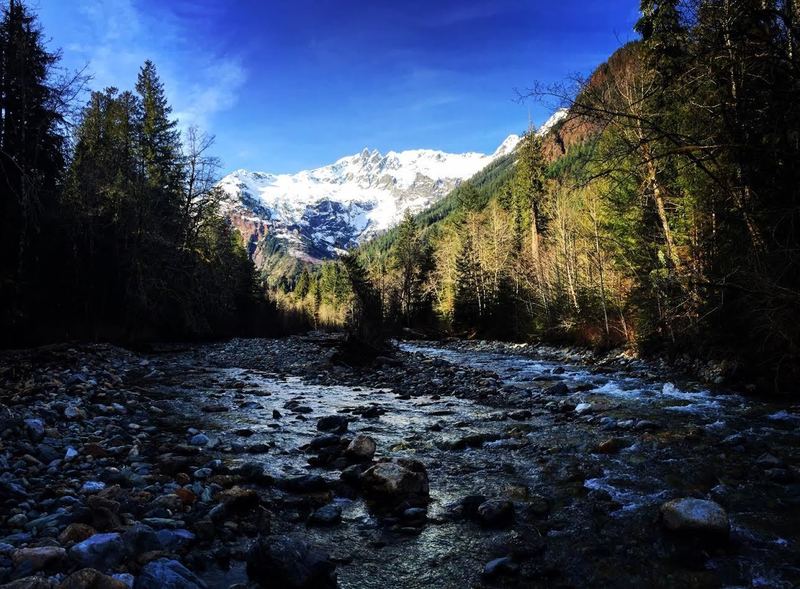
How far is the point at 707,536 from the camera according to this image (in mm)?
4230

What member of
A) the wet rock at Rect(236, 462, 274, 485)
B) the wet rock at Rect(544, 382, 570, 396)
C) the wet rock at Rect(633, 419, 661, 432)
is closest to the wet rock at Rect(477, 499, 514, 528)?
the wet rock at Rect(236, 462, 274, 485)

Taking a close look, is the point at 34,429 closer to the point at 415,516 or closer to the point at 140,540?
the point at 140,540

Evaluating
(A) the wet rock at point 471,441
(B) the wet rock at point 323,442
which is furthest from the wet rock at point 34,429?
(A) the wet rock at point 471,441

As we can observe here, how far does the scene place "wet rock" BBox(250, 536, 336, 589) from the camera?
3.51 metres

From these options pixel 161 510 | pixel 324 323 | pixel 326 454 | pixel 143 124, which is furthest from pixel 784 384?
pixel 324 323

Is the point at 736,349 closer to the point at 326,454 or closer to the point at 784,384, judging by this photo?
the point at 784,384

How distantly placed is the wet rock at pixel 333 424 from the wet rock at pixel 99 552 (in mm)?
5010

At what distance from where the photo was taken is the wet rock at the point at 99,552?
3379mm

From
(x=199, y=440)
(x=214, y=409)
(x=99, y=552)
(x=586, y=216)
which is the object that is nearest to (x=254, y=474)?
(x=199, y=440)

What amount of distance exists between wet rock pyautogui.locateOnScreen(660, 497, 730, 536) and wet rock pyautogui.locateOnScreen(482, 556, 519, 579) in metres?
1.69

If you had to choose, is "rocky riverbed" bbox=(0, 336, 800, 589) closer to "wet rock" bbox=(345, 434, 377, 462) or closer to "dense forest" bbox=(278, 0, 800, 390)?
"wet rock" bbox=(345, 434, 377, 462)

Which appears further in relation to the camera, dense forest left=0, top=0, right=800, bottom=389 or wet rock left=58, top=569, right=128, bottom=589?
dense forest left=0, top=0, right=800, bottom=389

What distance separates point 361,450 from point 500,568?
340cm

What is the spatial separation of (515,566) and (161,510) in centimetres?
341
